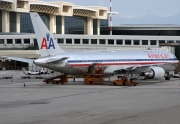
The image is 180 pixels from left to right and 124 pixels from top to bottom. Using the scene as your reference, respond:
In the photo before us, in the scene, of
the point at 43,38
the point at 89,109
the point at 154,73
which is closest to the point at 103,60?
the point at 154,73

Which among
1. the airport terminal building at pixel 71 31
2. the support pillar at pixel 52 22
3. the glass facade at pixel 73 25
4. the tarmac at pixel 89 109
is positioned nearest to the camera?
the tarmac at pixel 89 109

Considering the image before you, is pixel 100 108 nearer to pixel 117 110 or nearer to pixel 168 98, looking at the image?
pixel 117 110

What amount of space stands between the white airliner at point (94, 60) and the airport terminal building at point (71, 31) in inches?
860

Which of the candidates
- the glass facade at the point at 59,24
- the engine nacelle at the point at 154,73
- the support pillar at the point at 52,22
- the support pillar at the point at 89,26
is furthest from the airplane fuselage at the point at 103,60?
the support pillar at the point at 89,26

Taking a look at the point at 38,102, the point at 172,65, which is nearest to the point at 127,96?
the point at 38,102

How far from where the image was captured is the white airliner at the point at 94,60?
50.9 meters

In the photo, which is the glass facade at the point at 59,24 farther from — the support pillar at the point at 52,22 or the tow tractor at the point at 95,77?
the tow tractor at the point at 95,77

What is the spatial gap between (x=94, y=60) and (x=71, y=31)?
347 ft

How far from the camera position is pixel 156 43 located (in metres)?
102

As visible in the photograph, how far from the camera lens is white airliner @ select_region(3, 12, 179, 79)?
50875 millimetres

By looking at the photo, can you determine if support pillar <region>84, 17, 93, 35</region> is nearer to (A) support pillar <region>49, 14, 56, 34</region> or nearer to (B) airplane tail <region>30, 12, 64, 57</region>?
(A) support pillar <region>49, 14, 56, 34</region>

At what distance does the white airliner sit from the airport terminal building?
21.9 meters

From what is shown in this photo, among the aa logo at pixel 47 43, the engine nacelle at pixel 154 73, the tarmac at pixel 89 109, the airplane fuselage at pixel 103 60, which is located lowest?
the tarmac at pixel 89 109

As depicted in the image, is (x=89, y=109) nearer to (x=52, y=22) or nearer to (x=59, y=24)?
(x=52, y=22)
